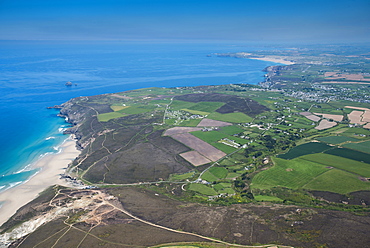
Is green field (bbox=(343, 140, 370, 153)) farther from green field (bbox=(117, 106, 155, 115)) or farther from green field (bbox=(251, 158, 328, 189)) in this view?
green field (bbox=(117, 106, 155, 115))

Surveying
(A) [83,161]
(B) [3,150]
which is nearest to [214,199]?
(A) [83,161]

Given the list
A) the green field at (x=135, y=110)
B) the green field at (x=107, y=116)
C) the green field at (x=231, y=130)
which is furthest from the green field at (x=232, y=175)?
A: the green field at (x=135, y=110)

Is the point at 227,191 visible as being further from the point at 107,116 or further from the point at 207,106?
the point at 107,116

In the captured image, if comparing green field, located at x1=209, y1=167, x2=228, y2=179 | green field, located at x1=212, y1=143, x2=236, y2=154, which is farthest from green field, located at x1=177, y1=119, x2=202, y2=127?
green field, located at x1=209, y1=167, x2=228, y2=179

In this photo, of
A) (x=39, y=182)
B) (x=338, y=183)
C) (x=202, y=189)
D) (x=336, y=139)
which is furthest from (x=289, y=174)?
(x=39, y=182)

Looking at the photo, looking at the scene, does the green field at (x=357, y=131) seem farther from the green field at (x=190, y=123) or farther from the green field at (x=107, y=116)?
the green field at (x=107, y=116)

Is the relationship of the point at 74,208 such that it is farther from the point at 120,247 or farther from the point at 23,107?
the point at 23,107
